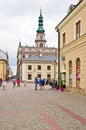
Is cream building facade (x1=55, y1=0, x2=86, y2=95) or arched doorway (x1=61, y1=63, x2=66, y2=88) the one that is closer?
cream building facade (x1=55, y1=0, x2=86, y2=95)

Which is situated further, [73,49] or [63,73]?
[63,73]

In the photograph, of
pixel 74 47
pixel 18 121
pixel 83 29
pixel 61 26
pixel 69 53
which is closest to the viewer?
pixel 18 121

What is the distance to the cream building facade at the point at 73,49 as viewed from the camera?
21.7 metres

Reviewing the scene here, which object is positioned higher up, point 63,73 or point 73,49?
point 73,49

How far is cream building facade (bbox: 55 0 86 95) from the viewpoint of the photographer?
71.2 ft

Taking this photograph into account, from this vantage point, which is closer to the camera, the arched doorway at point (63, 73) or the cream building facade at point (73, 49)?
the cream building facade at point (73, 49)

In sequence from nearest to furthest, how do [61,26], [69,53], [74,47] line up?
[74,47] < [69,53] < [61,26]

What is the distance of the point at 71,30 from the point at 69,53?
2038mm

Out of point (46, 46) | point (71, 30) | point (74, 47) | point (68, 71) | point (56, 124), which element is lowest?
point (56, 124)

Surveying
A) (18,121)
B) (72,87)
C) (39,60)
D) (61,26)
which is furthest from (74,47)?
(39,60)

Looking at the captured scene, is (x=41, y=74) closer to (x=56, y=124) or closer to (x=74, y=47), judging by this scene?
(x=74, y=47)

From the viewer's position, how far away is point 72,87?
2473 cm

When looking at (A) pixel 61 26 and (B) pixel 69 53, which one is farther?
(A) pixel 61 26

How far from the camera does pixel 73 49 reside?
79.7 feet
